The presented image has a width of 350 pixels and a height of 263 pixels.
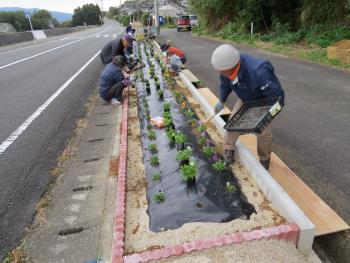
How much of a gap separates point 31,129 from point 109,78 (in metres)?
2.05

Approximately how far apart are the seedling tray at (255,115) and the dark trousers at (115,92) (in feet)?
12.9

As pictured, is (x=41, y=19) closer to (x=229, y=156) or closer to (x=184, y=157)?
(x=184, y=157)

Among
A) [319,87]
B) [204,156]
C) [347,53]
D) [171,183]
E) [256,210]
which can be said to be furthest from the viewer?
[347,53]

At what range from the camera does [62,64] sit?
1344 centimetres

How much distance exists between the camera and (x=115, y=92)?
7062mm


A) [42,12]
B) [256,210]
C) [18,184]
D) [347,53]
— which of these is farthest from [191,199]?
[42,12]

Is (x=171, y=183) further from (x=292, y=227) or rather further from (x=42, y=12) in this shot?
(x=42, y=12)

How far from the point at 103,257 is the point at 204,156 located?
208 cm

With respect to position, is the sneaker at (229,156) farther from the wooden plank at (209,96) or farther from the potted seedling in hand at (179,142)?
the wooden plank at (209,96)

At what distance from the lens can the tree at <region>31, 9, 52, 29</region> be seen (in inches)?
3054

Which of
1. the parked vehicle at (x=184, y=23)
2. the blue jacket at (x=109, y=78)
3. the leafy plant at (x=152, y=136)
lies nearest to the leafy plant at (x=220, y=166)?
the leafy plant at (x=152, y=136)

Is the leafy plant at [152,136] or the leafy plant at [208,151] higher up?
the leafy plant at [208,151]

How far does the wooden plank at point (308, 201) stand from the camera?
2891mm

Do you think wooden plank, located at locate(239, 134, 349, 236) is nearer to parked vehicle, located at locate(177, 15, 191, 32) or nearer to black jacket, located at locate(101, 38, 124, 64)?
black jacket, located at locate(101, 38, 124, 64)
